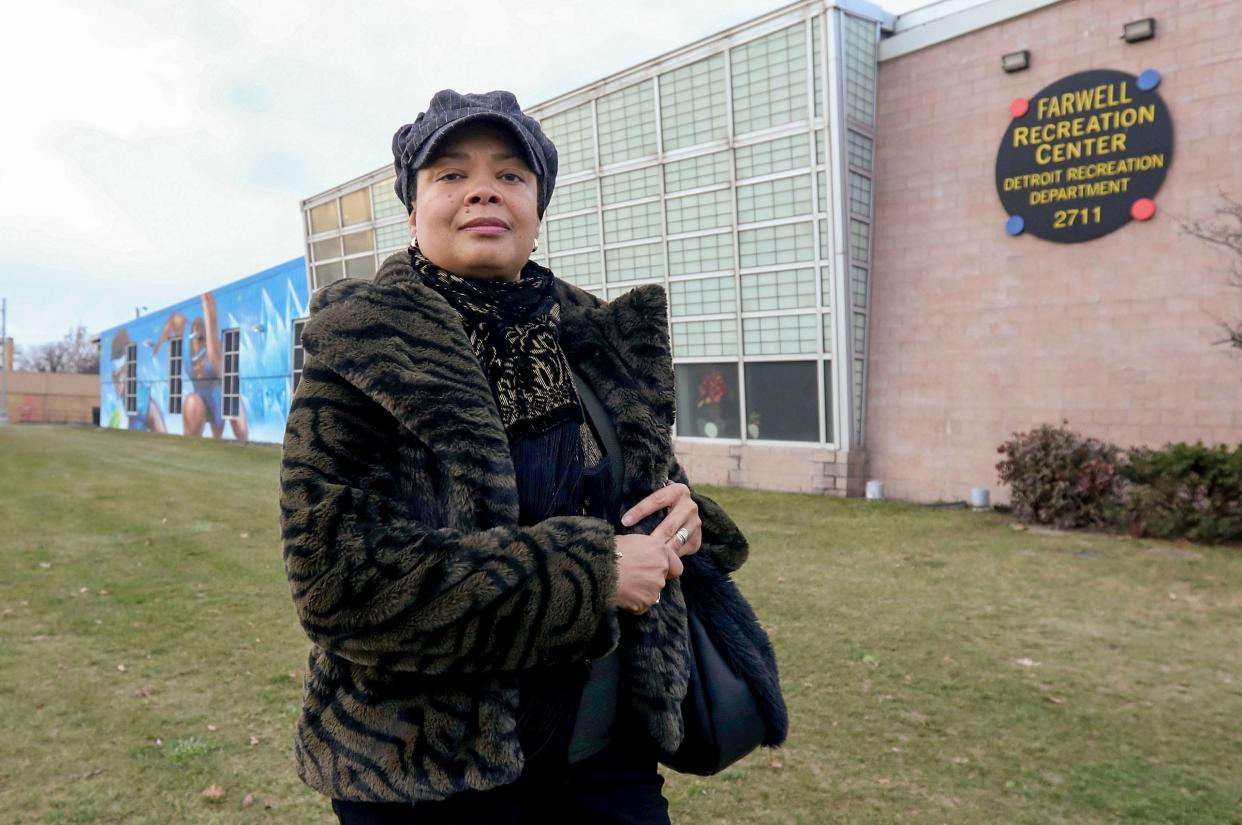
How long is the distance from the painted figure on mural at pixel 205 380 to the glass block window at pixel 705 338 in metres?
22.1

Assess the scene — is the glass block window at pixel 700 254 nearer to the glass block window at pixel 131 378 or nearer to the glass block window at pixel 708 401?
the glass block window at pixel 708 401

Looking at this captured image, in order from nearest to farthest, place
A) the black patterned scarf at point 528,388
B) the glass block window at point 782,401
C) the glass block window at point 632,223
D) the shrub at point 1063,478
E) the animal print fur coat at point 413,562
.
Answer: the animal print fur coat at point 413,562 → the black patterned scarf at point 528,388 → the shrub at point 1063,478 → the glass block window at point 782,401 → the glass block window at point 632,223

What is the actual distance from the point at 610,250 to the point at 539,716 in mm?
16921

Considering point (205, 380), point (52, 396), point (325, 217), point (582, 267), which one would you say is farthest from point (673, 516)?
point (52, 396)

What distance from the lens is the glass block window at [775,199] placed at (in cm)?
1497

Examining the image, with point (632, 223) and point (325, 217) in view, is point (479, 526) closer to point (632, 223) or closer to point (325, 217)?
point (632, 223)

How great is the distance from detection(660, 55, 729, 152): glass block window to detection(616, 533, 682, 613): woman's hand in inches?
594

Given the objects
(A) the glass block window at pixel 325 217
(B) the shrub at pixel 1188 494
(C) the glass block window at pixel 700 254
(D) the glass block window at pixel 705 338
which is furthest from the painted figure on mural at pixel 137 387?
(B) the shrub at pixel 1188 494

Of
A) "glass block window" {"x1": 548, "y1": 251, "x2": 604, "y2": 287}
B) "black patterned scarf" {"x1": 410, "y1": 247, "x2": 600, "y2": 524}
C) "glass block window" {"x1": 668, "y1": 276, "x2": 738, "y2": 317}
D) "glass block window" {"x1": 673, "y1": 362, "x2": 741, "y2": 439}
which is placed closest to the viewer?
"black patterned scarf" {"x1": 410, "y1": 247, "x2": 600, "y2": 524}

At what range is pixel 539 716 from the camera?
169cm

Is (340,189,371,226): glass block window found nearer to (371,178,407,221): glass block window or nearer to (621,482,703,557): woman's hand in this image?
(371,178,407,221): glass block window

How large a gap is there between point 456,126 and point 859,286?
13776 mm

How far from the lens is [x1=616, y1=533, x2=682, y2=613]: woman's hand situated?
1655 mm

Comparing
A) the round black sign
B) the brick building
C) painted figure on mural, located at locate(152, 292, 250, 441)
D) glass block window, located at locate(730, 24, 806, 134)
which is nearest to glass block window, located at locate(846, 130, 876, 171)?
the brick building
